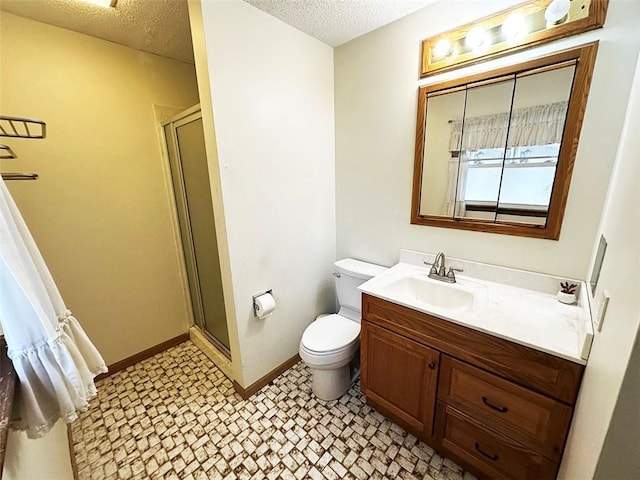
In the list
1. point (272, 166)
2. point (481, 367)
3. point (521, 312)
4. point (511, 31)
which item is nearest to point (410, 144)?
point (511, 31)

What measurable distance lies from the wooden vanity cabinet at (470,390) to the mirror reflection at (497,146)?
0.72 metres

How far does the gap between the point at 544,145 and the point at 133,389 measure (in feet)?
9.75

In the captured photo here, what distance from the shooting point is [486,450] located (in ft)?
3.88

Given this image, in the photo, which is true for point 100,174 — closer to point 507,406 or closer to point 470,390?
point 470,390

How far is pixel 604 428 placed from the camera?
1.94 ft

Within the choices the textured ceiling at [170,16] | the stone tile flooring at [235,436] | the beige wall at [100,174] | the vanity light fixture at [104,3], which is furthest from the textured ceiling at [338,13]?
the stone tile flooring at [235,436]

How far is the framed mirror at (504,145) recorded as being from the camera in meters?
1.20

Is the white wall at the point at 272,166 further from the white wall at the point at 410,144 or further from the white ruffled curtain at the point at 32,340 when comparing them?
the white ruffled curtain at the point at 32,340

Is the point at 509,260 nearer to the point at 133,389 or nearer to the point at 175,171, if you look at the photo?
the point at 175,171

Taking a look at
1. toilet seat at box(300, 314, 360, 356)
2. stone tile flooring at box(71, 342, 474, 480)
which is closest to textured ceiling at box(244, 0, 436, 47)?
toilet seat at box(300, 314, 360, 356)

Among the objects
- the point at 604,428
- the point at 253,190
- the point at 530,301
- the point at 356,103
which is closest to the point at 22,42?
the point at 253,190

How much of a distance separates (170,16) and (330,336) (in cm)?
222

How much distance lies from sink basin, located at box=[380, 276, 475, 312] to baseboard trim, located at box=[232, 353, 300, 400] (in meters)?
1.08

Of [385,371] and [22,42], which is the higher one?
[22,42]
